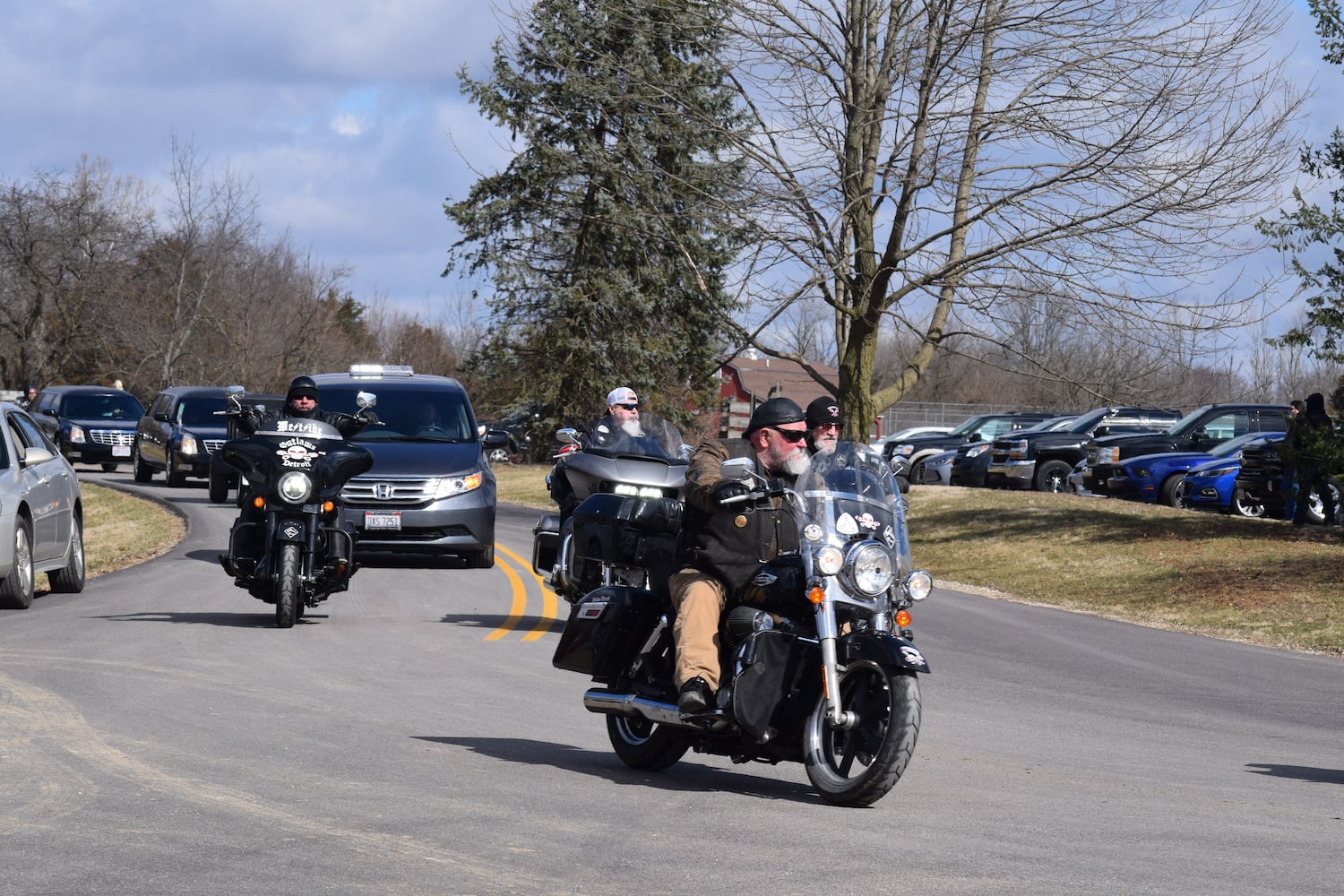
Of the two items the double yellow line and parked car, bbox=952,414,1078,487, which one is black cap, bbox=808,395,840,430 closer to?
the double yellow line

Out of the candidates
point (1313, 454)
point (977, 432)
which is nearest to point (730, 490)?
point (1313, 454)

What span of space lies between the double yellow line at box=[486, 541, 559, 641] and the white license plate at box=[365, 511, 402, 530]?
132 centimetres

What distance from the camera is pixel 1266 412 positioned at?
3139 cm

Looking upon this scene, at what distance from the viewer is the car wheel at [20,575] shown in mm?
13695

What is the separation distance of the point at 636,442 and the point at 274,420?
3038 millimetres

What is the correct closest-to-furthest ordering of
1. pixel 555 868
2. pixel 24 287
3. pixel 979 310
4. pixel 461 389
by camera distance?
pixel 555 868, pixel 461 389, pixel 979 310, pixel 24 287

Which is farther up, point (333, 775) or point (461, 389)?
point (461, 389)

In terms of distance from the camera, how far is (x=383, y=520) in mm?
17094

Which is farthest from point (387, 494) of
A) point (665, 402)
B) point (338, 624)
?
point (665, 402)

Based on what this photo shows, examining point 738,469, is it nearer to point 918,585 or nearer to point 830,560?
point 830,560

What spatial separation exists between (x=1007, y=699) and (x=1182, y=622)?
745cm

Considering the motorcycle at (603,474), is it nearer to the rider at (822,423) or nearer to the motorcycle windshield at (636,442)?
the motorcycle windshield at (636,442)

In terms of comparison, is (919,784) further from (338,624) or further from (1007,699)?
Answer: (338,624)

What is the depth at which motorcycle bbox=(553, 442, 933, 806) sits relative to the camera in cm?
671
